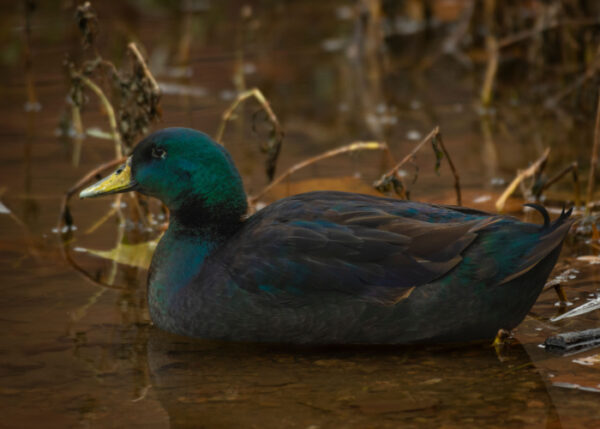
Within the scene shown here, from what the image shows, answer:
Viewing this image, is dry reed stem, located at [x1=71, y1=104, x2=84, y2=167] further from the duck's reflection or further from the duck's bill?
the duck's reflection

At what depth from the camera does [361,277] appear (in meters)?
4.84

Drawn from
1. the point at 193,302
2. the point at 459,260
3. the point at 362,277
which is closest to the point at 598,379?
the point at 459,260

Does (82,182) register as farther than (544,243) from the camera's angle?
Yes

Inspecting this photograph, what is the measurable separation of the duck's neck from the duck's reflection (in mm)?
222

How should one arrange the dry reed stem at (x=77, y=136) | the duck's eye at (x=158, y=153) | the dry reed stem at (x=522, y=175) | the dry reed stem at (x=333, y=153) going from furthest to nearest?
1. the dry reed stem at (x=77, y=136)
2. the dry reed stem at (x=522, y=175)
3. the dry reed stem at (x=333, y=153)
4. the duck's eye at (x=158, y=153)

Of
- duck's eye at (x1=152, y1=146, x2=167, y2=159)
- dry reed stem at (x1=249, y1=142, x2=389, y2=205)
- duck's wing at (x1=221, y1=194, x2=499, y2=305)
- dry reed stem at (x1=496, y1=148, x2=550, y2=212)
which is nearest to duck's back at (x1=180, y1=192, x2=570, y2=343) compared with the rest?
duck's wing at (x1=221, y1=194, x2=499, y2=305)

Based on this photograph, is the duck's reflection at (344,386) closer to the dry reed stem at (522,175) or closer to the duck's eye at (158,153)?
the duck's eye at (158,153)

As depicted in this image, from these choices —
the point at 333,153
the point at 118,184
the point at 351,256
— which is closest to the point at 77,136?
the point at 333,153

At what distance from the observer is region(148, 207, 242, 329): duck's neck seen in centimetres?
512

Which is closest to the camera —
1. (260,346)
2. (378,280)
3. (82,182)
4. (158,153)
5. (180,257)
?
(378,280)

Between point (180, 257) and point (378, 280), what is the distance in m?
1.04

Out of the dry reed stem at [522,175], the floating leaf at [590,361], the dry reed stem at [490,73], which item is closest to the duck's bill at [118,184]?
the floating leaf at [590,361]

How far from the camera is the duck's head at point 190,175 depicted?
521 centimetres

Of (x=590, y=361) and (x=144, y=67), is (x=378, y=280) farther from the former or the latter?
(x=144, y=67)
